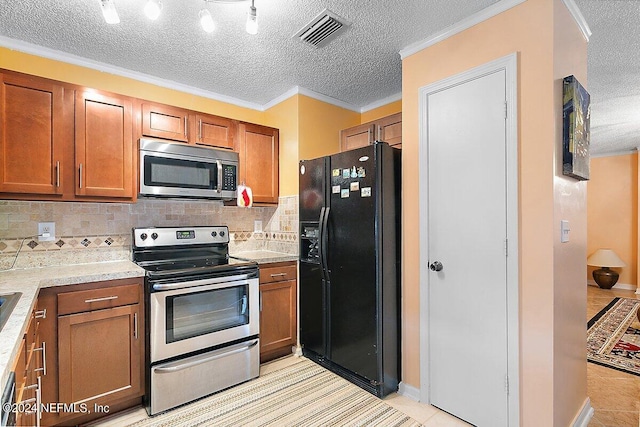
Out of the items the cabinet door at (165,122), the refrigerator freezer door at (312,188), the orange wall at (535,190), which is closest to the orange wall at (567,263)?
the orange wall at (535,190)

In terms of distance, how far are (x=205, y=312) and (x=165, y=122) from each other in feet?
5.13

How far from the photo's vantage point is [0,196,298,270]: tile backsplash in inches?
89.3

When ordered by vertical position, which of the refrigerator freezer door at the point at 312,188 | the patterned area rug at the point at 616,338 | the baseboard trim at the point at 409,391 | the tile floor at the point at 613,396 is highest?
the refrigerator freezer door at the point at 312,188

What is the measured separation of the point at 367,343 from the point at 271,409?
79cm

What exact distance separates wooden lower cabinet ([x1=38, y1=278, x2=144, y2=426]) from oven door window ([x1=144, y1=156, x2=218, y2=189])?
821 mm

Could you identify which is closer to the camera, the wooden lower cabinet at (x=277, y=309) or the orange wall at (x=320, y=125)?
the wooden lower cabinet at (x=277, y=309)

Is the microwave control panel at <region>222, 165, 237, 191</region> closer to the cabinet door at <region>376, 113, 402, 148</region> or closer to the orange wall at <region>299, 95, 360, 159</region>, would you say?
the orange wall at <region>299, 95, 360, 159</region>

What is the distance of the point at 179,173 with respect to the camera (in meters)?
2.63

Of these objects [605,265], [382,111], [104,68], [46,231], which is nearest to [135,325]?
[46,231]

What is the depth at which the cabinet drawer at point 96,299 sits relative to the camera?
1.90 m

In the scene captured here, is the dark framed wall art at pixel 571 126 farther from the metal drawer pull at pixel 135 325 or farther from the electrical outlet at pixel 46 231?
the electrical outlet at pixel 46 231

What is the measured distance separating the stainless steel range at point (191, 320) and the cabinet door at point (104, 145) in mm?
423

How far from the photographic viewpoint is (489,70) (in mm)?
1906

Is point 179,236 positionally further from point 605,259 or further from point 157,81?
point 605,259
